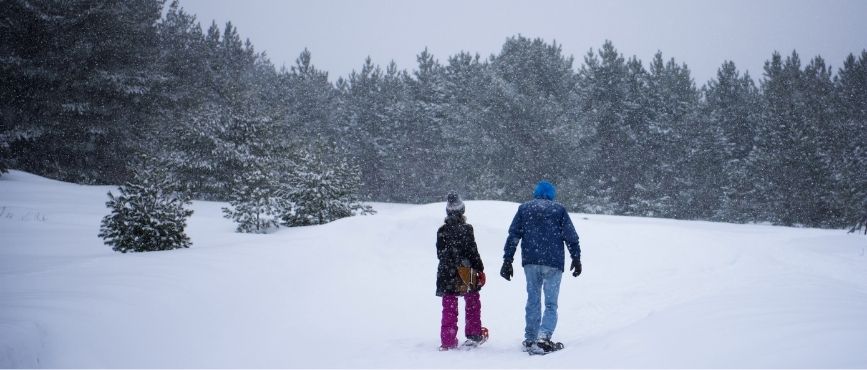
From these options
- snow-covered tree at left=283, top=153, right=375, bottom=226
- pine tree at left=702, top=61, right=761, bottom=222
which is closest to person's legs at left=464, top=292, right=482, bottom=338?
snow-covered tree at left=283, top=153, right=375, bottom=226

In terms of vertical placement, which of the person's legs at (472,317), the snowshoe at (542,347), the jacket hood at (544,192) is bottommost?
the snowshoe at (542,347)

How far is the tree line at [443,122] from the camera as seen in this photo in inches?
909

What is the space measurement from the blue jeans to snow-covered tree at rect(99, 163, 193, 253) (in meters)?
7.30

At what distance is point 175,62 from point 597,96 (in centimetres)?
3169

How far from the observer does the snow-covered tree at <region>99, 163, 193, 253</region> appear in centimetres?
891

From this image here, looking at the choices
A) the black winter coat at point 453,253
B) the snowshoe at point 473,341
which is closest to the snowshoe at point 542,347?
the snowshoe at point 473,341

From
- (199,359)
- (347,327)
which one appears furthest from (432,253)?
(199,359)

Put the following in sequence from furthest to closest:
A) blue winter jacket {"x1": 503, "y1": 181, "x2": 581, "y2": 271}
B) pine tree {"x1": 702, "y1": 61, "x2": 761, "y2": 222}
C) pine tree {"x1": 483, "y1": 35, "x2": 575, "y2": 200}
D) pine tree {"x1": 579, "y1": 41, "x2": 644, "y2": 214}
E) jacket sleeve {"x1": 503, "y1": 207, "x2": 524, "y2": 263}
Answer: pine tree {"x1": 579, "y1": 41, "x2": 644, "y2": 214}, pine tree {"x1": 702, "y1": 61, "x2": 761, "y2": 222}, pine tree {"x1": 483, "y1": 35, "x2": 575, "y2": 200}, jacket sleeve {"x1": 503, "y1": 207, "x2": 524, "y2": 263}, blue winter jacket {"x1": 503, "y1": 181, "x2": 581, "y2": 271}

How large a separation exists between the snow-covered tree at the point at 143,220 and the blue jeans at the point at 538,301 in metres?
7.30

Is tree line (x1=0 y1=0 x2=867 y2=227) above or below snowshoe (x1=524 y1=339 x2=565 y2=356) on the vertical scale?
above

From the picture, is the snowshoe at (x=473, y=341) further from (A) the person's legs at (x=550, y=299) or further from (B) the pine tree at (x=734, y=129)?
(B) the pine tree at (x=734, y=129)

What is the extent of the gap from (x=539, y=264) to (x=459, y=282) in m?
0.97

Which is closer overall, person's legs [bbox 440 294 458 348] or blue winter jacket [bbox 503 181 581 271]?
blue winter jacket [bbox 503 181 581 271]

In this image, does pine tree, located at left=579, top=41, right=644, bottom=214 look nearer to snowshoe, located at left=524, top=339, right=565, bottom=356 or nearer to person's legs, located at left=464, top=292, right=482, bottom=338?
person's legs, located at left=464, top=292, right=482, bottom=338
